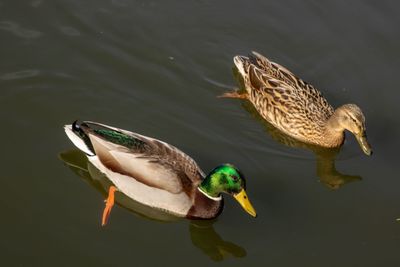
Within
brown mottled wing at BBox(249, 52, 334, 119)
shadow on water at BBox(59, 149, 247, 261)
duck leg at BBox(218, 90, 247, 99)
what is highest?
brown mottled wing at BBox(249, 52, 334, 119)

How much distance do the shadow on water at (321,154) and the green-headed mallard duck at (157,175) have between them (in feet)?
5.28

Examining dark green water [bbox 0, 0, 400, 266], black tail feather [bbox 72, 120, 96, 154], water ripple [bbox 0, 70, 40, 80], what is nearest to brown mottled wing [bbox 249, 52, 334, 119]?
dark green water [bbox 0, 0, 400, 266]

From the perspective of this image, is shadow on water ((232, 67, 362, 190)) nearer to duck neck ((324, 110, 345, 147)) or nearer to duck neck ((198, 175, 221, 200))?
duck neck ((324, 110, 345, 147))

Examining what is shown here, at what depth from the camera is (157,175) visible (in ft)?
22.5

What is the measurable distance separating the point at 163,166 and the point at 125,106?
5.66 ft

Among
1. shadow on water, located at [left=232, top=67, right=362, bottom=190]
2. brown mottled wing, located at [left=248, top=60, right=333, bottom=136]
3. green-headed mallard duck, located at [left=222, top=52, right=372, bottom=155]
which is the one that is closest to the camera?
shadow on water, located at [left=232, top=67, right=362, bottom=190]

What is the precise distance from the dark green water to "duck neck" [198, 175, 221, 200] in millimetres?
329

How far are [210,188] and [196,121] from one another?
1.56m

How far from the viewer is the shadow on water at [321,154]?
8094mm

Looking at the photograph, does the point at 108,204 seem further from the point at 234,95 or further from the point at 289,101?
the point at 289,101

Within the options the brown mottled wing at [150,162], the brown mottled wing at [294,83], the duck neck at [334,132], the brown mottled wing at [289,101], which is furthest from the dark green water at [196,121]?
the brown mottled wing at [294,83]

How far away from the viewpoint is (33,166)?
24.0 ft

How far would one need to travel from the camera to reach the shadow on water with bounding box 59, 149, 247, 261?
6867 mm

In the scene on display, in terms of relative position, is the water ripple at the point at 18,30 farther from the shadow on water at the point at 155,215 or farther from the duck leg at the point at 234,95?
the duck leg at the point at 234,95
